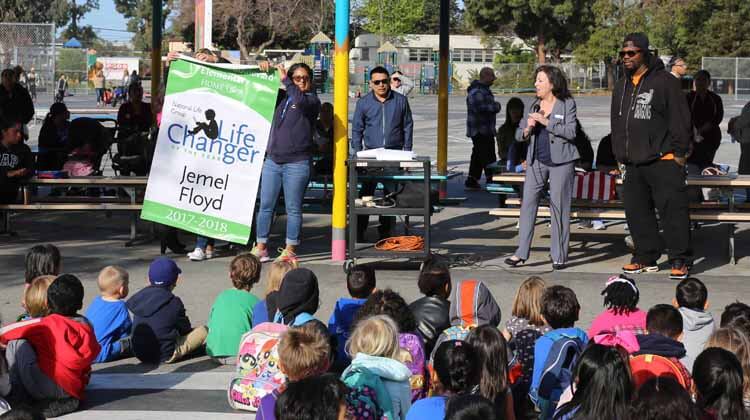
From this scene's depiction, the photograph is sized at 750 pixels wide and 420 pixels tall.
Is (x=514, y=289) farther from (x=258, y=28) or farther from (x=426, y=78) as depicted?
(x=258, y=28)

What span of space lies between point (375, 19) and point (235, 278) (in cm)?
7659

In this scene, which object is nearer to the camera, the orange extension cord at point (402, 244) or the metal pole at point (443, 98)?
the orange extension cord at point (402, 244)

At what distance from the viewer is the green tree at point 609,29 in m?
67.6

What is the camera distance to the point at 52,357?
6.67 metres

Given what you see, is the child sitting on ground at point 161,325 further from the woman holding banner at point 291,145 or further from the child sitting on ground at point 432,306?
the woman holding banner at point 291,145

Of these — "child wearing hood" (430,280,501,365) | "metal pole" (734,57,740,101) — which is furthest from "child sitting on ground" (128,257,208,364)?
"metal pole" (734,57,740,101)

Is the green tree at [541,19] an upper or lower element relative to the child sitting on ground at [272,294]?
upper

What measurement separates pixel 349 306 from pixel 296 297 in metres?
0.44

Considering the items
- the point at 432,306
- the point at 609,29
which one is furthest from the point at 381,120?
the point at 609,29

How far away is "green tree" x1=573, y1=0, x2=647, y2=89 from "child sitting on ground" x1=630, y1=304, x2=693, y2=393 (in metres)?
61.8

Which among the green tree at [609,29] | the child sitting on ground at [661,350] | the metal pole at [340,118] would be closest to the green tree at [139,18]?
the green tree at [609,29]

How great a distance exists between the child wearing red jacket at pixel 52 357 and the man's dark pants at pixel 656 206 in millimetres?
5778

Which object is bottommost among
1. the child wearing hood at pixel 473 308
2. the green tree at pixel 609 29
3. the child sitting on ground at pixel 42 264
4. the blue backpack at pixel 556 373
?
the blue backpack at pixel 556 373

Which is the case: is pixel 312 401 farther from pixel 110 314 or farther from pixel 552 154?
pixel 552 154
